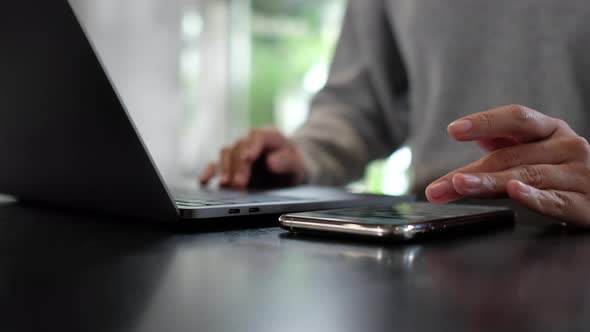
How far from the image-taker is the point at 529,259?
12.0 inches

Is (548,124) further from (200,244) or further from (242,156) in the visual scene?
(242,156)

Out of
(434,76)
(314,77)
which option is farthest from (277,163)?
(314,77)

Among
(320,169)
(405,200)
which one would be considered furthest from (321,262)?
(320,169)

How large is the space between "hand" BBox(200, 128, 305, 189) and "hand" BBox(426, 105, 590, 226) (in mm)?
505

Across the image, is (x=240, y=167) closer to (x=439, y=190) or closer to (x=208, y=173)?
(x=208, y=173)

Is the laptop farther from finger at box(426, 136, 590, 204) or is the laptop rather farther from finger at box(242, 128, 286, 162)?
finger at box(242, 128, 286, 162)

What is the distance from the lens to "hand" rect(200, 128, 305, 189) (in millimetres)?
939

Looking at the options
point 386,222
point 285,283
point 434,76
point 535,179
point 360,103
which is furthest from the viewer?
point 360,103

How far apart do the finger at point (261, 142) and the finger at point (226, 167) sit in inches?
1.7

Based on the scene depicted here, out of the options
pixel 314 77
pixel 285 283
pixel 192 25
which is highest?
pixel 192 25

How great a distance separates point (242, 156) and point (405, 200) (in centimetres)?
39

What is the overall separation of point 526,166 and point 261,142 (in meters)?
0.57

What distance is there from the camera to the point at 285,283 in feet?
0.79

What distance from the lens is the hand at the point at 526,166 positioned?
41 centimetres
